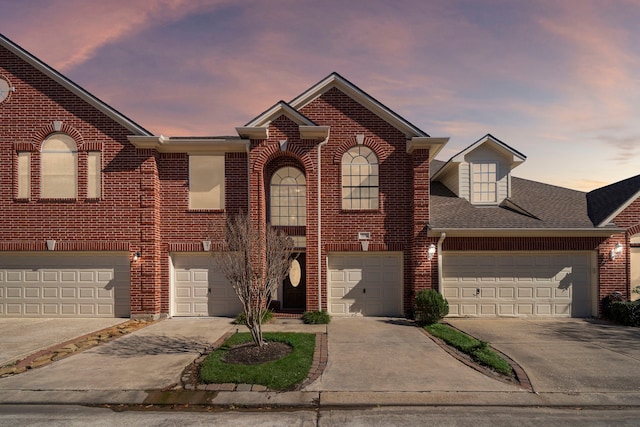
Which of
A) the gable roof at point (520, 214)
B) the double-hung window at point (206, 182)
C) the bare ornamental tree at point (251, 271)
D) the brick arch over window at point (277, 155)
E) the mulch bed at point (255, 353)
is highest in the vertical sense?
the brick arch over window at point (277, 155)

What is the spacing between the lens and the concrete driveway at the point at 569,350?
7.23m

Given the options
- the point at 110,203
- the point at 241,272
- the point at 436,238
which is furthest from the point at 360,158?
the point at 110,203

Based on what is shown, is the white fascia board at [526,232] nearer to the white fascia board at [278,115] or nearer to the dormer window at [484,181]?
the dormer window at [484,181]

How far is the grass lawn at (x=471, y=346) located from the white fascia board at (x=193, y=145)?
28.8 feet

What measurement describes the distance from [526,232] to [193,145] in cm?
1198

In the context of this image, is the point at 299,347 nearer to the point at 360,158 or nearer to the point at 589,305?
the point at 360,158

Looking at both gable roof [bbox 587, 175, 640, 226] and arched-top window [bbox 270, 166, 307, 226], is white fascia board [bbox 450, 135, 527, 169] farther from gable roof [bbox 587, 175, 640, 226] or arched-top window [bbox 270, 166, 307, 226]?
arched-top window [bbox 270, 166, 307, 226]

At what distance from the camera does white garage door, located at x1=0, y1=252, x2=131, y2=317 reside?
13.1 metres

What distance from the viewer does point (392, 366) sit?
316 inches

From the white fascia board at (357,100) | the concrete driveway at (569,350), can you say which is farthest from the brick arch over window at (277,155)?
the concrete driveway at (569,350)

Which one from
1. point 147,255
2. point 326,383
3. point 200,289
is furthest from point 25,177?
point 326,383

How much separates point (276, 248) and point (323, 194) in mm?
4467

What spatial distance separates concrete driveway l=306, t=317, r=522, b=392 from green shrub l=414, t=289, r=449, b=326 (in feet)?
2.47

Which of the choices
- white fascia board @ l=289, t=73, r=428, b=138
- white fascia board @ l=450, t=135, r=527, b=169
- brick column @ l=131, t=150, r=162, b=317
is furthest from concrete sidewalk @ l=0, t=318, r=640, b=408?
white fascia board @ l=450, t=135, r=527, b=169
